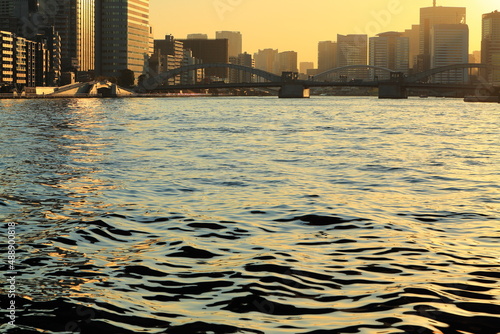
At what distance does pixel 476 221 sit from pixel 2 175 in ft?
47.2

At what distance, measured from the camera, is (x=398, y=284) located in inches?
405

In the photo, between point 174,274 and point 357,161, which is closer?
point 174,274

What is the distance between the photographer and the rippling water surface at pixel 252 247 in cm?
887

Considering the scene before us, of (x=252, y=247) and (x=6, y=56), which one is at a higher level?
(x=6, y=56)

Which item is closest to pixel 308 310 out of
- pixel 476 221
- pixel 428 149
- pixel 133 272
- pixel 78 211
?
pixel 133 272

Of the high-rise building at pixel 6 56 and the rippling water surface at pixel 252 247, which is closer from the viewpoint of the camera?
the rippling water surface at pixel 252 247

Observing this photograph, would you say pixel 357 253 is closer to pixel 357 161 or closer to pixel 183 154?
pixel 357 161

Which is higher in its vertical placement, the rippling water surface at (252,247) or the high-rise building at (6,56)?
the high-rise building at (6,56)

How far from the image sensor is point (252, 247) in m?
12.7

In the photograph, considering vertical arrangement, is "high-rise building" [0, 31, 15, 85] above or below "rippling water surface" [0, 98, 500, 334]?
above

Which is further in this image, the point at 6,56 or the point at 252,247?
the point at 6,56

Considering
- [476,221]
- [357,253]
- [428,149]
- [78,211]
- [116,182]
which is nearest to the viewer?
[357,253]

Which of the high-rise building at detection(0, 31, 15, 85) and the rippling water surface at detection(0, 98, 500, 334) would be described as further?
the high-rise building at detection(0, 31, 15, 85)

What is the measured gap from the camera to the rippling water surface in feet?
29.1
